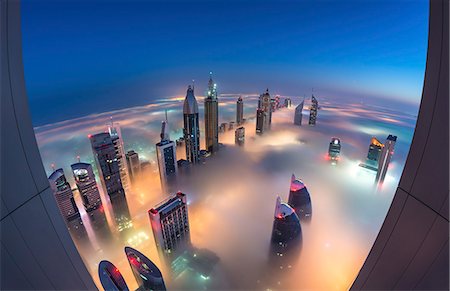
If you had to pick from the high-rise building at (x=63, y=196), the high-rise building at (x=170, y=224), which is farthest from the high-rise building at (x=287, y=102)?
the high-rise building at (x=63, y=196)

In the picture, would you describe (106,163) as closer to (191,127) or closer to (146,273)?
(146,273)

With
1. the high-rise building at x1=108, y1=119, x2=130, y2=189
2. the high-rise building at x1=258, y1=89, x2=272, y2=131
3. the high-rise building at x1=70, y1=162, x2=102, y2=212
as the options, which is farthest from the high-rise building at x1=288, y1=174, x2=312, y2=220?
the high-rise building at x1=258, y1=89, x2=272, y2=131

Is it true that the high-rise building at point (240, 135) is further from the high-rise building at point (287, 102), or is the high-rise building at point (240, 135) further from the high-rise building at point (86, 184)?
the high-rise building at point (287, 102)

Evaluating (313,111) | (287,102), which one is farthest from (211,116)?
(287,102)

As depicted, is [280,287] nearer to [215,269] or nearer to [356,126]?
[215,269]

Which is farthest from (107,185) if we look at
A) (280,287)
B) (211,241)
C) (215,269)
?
(280,287)

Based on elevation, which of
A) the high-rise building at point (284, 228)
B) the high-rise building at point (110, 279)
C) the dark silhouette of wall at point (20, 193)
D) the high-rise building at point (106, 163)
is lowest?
the high-rise building at point (284, 228)

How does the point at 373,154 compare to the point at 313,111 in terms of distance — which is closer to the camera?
the point at 373,154

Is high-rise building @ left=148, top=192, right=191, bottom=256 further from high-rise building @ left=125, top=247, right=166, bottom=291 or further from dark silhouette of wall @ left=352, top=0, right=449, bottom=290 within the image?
dark silhouette of wall @ left=352, top=0, right=449, bottom=290
